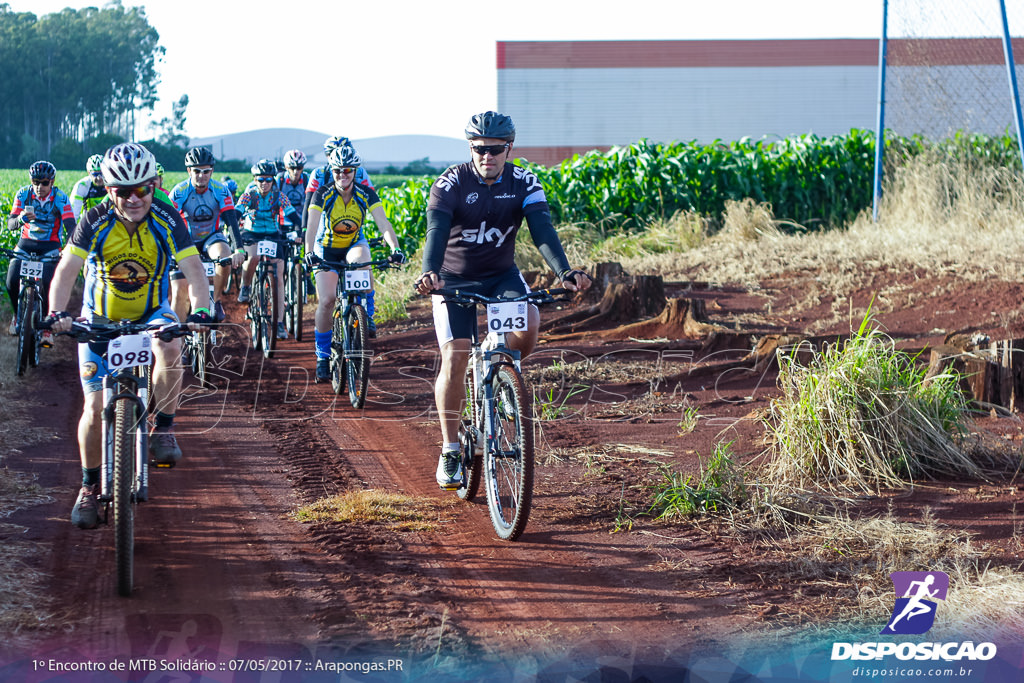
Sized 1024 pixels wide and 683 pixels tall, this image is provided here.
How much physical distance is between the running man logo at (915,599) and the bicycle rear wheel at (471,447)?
2.36 m

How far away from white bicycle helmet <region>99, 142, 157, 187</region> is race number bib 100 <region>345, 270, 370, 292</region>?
140 inches

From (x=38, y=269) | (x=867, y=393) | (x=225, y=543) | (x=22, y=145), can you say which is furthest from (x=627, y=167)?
(x=22, y=145)

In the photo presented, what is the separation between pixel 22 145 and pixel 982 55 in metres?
24.9

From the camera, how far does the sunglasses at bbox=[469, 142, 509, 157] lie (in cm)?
571

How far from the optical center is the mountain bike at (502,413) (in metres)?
5.17

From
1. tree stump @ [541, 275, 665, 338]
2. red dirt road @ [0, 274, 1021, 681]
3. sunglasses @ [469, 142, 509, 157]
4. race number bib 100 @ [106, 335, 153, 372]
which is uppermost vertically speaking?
sunglasses @ [469, 142, 509, 157]

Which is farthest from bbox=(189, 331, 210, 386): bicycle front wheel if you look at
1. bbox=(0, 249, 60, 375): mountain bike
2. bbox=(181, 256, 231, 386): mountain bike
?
bbox=(0, 249, 60, 375): mountain bike

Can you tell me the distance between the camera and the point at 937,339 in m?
9.56

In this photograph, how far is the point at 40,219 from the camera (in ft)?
34.7

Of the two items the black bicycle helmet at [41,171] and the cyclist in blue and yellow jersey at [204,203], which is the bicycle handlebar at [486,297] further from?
the black bicycle helmet at [41,171]

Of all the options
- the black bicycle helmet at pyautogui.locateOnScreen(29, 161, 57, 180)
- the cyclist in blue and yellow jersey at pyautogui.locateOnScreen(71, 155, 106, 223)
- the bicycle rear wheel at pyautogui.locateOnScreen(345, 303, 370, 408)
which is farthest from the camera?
the black bicycle helmet at pyautogui.locateOnScreen(29, 161, 57, 180)

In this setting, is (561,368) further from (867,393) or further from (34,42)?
(34,42)

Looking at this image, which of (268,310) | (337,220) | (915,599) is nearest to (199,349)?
(268,310)

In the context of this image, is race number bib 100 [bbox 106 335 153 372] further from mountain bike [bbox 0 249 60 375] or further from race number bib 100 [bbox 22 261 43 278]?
race number bib 100 [bbox 22 261 43 278]
